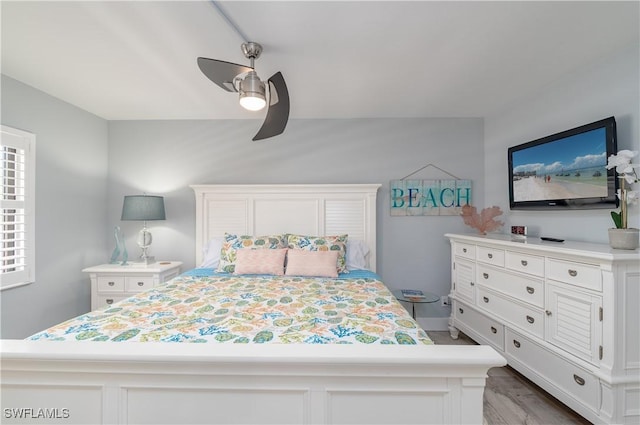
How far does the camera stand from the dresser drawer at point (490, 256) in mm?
2338

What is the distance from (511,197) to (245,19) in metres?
2.84

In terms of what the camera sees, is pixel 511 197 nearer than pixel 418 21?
No

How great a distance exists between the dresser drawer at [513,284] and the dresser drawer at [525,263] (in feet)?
0.18

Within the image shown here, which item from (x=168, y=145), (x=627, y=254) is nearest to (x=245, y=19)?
(x=168, y=145)

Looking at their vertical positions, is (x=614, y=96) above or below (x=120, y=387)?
above

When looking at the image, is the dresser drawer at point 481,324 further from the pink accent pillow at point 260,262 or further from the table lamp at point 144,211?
the table lamp at point 144,211

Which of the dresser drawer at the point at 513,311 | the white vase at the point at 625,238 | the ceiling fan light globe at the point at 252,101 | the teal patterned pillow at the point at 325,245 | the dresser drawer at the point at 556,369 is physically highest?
the ceiling fan light globe at the point at 252,101

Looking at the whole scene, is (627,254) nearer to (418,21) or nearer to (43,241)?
(418,21)

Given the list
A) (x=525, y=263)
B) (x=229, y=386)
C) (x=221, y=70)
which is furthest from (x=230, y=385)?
(x=525, y=263)

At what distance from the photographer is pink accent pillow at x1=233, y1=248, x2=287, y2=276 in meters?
2.55

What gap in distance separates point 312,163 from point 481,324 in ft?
7.78

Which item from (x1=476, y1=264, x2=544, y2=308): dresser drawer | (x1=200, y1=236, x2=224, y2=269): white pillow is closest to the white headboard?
(x1=200, y1=236, x2=224, y2=269): white pillow

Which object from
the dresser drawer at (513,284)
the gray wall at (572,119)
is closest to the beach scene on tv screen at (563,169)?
the gray wall at (572,119)

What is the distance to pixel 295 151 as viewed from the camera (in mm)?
3281
